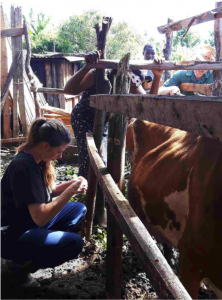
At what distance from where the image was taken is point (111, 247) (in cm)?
236

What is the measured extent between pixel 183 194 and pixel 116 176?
50 centimetres

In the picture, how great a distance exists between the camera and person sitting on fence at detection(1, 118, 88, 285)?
7.98 ft

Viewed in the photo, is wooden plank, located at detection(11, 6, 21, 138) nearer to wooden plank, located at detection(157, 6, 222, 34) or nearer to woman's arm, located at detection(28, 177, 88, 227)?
wooden plank, located at detection(157, 6, 222, 34)

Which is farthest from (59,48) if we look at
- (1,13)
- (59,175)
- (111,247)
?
(111,247)

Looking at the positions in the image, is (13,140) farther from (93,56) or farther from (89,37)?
(89,37)

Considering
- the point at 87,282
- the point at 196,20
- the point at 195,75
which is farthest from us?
the point at 195,75

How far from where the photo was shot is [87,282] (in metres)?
3.00

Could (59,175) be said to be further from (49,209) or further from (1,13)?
(1,13)

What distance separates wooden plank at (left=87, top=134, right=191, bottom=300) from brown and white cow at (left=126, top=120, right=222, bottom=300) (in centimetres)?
47

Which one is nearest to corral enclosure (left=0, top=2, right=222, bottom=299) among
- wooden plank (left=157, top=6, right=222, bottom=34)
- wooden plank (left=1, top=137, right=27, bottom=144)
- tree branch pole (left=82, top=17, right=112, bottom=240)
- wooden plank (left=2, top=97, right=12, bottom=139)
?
tree branch pole (left=82, top=17, right=112, bottom=240)

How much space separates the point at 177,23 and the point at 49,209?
361 centimetres

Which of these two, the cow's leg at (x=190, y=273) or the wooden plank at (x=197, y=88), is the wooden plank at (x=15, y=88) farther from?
the cow's leg at (x=190, y=273)

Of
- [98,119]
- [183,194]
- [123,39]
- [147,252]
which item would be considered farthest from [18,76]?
[123,39]

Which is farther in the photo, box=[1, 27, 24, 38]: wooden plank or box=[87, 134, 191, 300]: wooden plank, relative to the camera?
box=[1, 27, 24, 38]: wooden plank
